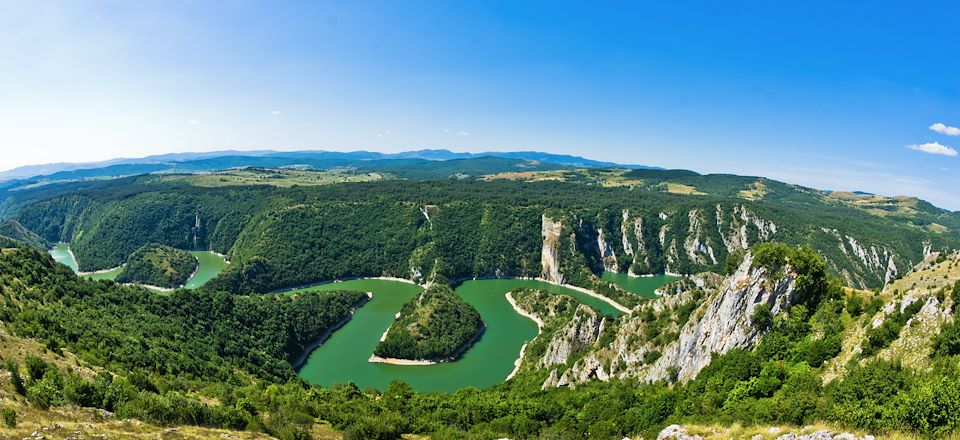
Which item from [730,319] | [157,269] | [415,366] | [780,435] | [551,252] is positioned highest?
[780,435]

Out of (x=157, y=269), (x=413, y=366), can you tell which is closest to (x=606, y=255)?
(x=413, y=366)

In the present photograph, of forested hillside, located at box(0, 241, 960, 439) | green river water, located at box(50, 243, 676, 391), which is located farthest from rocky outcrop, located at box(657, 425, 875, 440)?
green river water, located at box(50, 243, 676, 391)

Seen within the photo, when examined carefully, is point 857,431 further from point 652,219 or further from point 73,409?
point 652,219

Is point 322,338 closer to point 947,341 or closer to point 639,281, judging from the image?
point 947,341

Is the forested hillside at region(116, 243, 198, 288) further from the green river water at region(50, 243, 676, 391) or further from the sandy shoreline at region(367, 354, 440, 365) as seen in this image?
the sandy shoreline at region(367, 354, 440, 365)

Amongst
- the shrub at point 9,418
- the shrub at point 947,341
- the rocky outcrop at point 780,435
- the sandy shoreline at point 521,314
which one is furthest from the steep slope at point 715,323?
the shrub at point 9,418

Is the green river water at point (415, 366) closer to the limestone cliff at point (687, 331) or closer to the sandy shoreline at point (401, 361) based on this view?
the sandy shoreline at point (401, 361)
